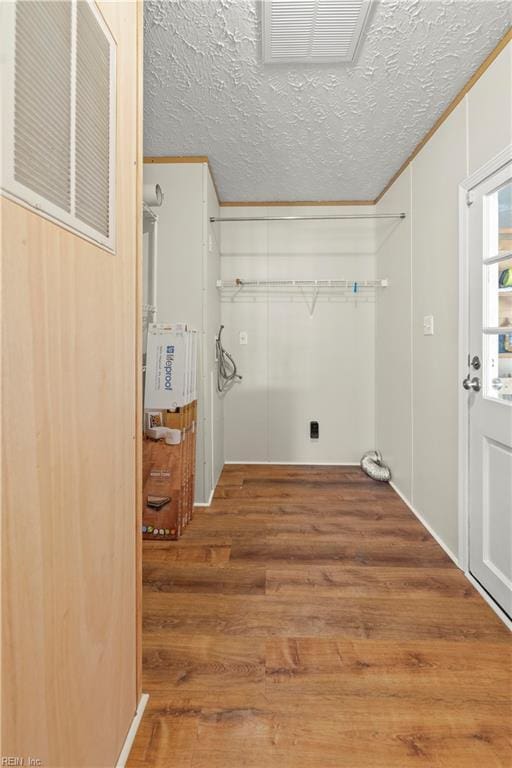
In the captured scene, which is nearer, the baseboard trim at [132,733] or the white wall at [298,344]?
the baseboard trim at [132,733]

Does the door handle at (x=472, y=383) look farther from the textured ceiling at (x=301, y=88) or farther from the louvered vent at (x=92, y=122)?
the louvered vent at (x=92, y=122)

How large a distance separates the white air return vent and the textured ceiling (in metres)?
1.03

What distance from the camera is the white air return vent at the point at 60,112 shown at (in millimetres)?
544

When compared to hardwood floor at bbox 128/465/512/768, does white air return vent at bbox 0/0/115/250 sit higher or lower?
higher

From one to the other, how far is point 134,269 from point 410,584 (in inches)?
74.4

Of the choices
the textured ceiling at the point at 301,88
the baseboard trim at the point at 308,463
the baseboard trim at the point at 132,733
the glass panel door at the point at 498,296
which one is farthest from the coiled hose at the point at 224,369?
the baseboard trim at the point at 132,733

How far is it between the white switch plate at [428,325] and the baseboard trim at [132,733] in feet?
7.46

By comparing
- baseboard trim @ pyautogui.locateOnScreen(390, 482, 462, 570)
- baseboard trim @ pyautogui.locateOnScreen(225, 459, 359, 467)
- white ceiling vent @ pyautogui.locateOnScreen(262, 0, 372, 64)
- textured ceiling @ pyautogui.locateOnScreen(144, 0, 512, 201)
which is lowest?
baseboard trim @ pyautogui.locateOnScreen(390, 482, 462, 570)

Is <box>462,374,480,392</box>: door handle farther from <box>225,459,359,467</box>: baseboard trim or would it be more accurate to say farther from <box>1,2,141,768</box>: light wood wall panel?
<box>225,459,359,467</box>: baseboard trim

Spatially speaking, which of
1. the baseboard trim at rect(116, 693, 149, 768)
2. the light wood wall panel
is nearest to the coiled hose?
the light wood wall panel

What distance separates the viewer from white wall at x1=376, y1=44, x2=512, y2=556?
5.65 ft

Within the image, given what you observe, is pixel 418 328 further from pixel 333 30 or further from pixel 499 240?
pixel 333 30

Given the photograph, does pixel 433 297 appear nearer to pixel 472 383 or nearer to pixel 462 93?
pixel 472 383

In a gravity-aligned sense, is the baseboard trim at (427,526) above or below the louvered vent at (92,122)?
below
